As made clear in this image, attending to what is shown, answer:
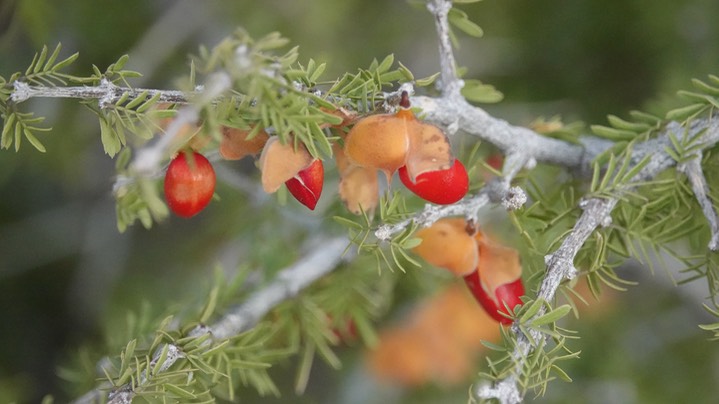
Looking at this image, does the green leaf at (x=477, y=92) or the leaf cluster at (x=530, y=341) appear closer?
the leaf cluster at (x=530, y=341)

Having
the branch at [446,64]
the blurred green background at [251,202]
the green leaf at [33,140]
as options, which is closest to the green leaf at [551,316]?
the branch at [446,64]

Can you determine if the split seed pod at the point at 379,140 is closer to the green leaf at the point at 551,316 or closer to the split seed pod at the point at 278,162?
the split seed pod at the point at 278,162

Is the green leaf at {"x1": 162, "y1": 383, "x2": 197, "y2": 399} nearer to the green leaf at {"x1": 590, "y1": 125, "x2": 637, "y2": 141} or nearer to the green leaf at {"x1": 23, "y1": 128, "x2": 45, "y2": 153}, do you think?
the green leaf at {"x1": 23, "y1": 128, "x2": 45, "y2": 153}

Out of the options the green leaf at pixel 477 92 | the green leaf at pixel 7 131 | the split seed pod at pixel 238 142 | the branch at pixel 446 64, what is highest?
the green leaf at pixel 7 131

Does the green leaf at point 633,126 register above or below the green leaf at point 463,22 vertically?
below

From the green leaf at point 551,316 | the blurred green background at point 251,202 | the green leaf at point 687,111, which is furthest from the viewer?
the blurred green background at point 251,202

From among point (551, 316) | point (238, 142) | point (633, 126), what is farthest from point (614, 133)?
point (238, 142)

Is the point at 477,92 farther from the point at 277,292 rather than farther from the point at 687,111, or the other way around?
the point at 277,292

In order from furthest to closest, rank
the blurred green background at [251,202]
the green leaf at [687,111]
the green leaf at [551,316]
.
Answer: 1. the blurred green background at [251,202]
2. the green leaf at [687,111]
3. the green leaf at [551,316]
